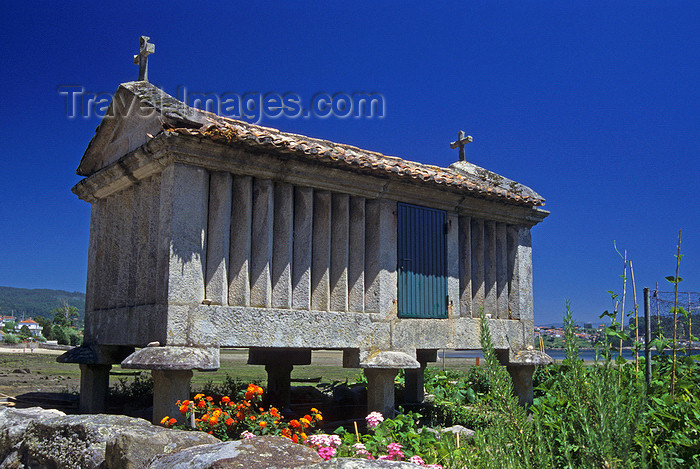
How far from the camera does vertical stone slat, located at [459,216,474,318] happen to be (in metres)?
9.07

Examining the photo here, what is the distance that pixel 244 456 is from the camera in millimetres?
3141

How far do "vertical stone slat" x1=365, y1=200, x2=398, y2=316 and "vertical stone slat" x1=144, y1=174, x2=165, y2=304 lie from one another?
2727 millimetres

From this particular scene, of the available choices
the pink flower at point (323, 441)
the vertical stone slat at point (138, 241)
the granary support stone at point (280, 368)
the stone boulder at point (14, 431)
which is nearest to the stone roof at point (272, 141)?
the vertical stone slat at point (138, 241)

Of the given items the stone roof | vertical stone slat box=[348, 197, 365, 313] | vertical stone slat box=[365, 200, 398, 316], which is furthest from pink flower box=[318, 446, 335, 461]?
the stone roof

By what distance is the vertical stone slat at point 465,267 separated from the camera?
9070mm

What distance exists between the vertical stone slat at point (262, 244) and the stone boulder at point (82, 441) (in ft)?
7.83

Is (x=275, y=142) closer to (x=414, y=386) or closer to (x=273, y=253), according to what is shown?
(x=273, y=253)

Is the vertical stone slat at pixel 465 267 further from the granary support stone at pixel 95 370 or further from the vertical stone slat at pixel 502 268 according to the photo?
the granary support stone at pixel 95 370

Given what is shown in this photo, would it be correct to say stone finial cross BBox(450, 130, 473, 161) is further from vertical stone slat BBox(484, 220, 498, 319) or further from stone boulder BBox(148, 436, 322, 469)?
stone boulder BBox(148, 436, 322, 469)

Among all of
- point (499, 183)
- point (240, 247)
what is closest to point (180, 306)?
point (240, 247)

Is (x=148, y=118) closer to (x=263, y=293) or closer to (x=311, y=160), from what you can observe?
(x=311, y=160)

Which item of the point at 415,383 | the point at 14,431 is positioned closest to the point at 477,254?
the point at 415,383

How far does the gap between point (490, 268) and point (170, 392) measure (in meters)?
5.32

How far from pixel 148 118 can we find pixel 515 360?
6361mm
